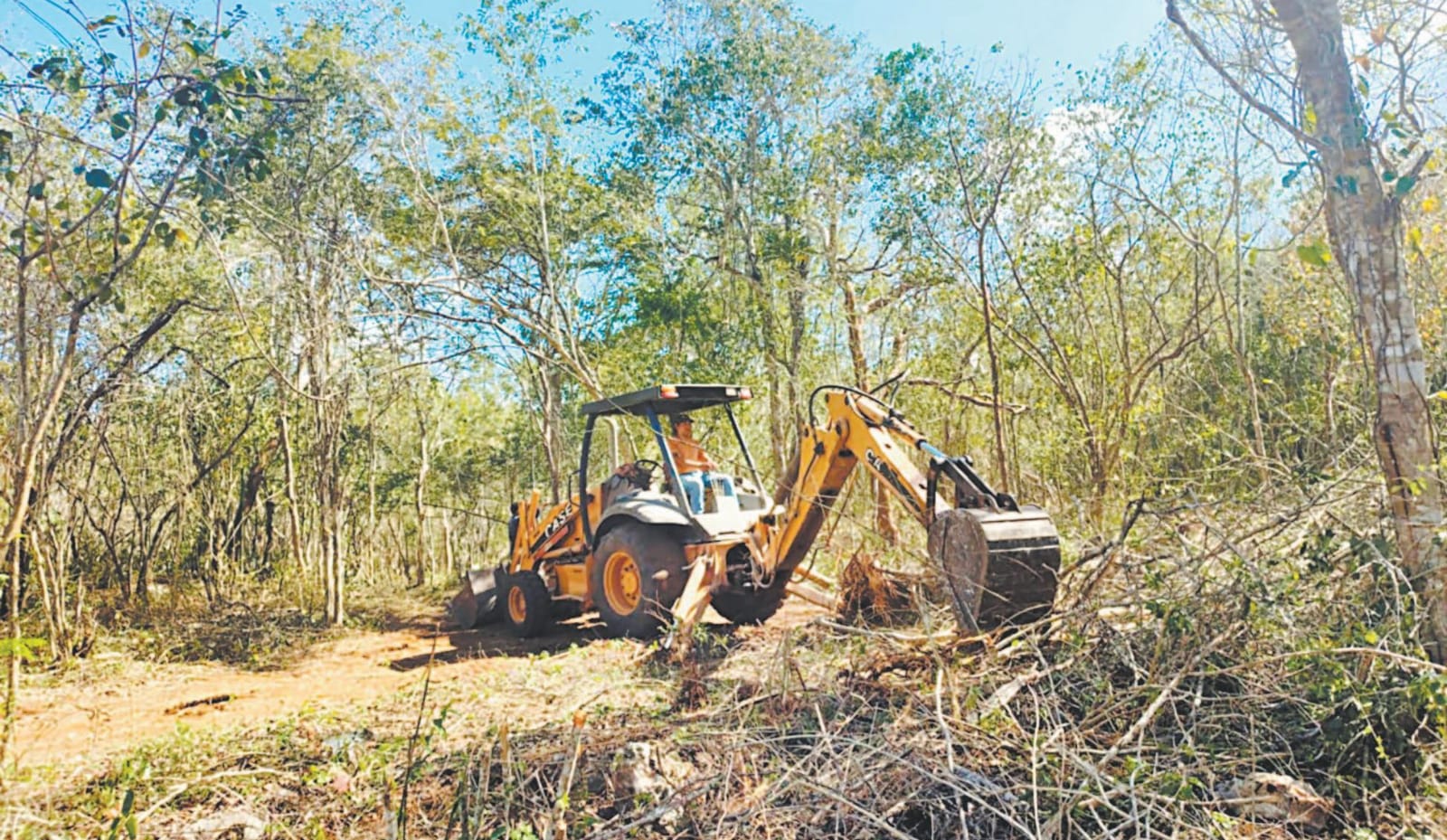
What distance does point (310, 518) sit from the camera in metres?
13.0

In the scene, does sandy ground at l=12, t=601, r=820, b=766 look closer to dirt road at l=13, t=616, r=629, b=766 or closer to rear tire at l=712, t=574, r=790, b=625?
dirt road at l=13, t=616, r=629, b=766

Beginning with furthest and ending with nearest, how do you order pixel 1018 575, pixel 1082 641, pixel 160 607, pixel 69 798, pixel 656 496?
pixel 160 607 < pixel 656 496 < pixel 1018 575 < pixel 1082 641 < pixel 69 798

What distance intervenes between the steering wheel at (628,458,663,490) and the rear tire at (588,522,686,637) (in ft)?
1.43

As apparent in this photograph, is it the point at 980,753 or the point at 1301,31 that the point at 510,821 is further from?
the point at 1301,31

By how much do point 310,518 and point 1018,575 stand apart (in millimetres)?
11507

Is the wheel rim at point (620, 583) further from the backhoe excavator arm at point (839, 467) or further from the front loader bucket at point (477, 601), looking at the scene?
the front loader bucket at point (477, 601)

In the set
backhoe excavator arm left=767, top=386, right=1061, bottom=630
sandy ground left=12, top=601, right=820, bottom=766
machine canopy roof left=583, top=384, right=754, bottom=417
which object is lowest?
sandy ground left=12, top=601, right=820, bottom=766

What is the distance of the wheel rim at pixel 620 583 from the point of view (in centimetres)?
737

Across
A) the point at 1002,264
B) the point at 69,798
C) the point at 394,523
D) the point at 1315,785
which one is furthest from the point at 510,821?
the point at 394,523

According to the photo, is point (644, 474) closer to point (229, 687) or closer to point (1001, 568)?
point (229, 687)

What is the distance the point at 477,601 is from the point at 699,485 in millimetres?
3196

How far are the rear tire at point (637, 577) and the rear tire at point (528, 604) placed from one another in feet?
2.51

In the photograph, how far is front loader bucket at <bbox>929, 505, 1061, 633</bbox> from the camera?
4.13 meters

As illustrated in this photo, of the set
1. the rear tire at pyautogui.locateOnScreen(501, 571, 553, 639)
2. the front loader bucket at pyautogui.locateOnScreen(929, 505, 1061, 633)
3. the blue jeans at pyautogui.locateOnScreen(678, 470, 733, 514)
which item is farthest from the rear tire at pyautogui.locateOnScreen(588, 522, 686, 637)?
the front loader bucket at pyautogui.locateOnScreen(929, 505, 1061, 633)
